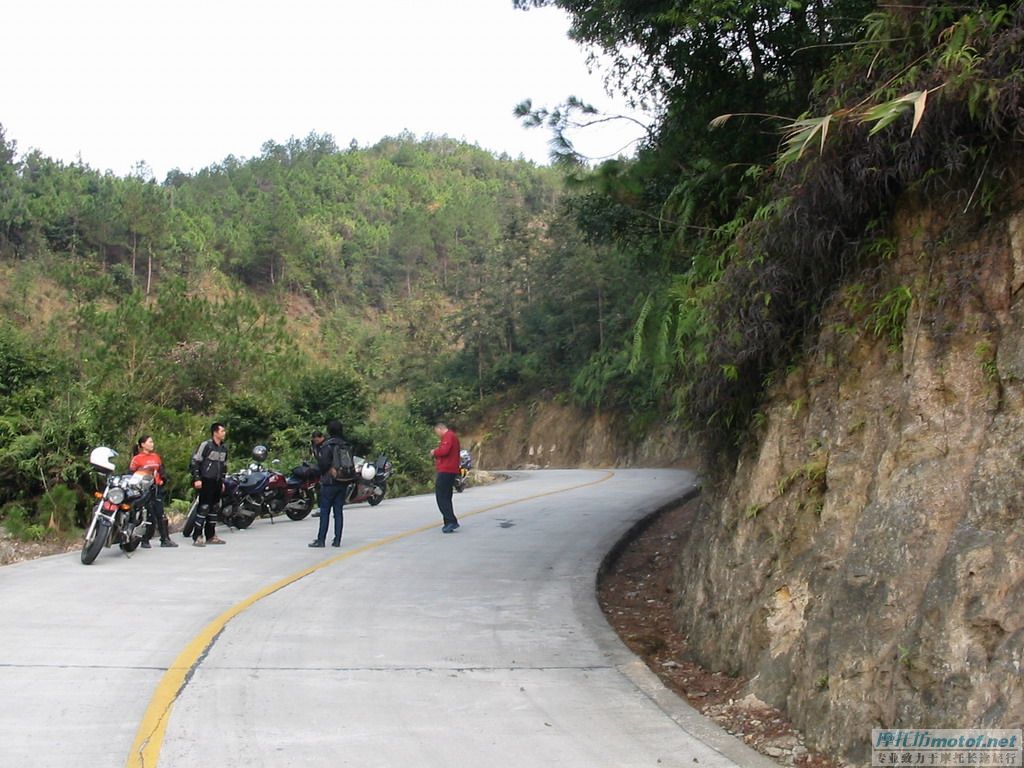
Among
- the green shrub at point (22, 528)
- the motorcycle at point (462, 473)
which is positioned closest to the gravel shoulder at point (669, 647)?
the motorcycle at point (462, 473)

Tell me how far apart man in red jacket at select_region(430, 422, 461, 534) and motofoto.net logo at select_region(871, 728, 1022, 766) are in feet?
34.8

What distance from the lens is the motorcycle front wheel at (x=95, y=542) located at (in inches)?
474

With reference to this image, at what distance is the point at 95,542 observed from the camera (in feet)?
39.4

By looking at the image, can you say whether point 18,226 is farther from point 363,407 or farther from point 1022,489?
point 1022,489

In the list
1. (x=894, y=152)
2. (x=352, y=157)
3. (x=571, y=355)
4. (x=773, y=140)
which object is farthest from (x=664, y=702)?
(x=352, y=157)

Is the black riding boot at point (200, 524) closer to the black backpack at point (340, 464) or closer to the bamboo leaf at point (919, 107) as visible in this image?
the black backpack at point (340, 464)

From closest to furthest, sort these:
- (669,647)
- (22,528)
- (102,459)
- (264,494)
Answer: (669,647)
(102,459)
(22,528)
(264,494)

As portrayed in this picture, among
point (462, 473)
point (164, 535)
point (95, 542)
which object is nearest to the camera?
point (95, 542)

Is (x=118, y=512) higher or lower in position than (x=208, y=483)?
lower

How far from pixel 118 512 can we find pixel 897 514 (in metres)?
9.70

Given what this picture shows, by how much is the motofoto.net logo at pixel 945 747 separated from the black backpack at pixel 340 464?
9598 millimetres

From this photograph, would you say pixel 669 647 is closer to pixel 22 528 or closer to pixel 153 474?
pixel 153 474

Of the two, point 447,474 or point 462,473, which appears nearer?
point 447,474

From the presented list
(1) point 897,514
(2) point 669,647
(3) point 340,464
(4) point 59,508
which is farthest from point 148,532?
(1) point 897,514
